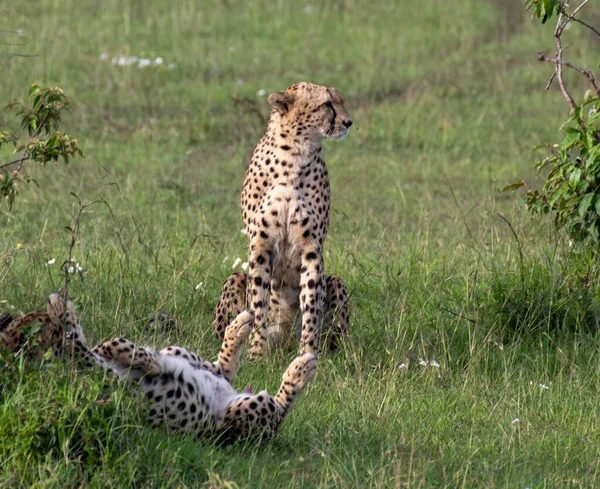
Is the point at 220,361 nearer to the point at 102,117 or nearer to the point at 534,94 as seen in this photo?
the point at 102,117

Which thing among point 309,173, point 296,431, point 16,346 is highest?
point 309,173

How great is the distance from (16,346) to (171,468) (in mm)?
681

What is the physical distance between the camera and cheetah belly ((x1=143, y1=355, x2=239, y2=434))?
12.8 ft

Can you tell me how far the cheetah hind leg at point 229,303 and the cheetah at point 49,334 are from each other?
1.58 m

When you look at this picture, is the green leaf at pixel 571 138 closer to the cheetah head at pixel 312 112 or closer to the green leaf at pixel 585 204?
the green leaf at pixel 585 204

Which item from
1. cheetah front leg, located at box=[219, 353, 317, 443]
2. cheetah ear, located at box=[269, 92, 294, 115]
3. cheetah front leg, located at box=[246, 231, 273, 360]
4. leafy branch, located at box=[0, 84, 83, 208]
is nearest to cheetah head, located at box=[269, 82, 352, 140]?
cheetah ear, located at box=[269, 92, 294, 115]

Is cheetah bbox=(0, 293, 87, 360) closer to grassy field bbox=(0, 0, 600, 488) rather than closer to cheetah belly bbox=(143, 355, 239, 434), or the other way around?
grassy field bbox=(0, 0, 600, 488)

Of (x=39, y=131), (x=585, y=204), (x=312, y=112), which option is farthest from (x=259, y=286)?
(x=585, y=204)

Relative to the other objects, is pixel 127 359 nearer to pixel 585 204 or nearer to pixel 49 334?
pixel 49 334

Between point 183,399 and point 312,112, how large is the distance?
79.3 inches

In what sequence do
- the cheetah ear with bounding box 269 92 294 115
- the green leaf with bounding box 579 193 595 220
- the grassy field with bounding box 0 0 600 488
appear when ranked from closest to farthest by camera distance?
the grassy field with bounding box 0 0 600 488
the green leaf with bounding box 579 193 595 220
the cheetah ear with bounding box 269 92 294 115

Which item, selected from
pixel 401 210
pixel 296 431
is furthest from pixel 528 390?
pixel 401 210

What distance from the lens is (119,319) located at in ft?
16.9

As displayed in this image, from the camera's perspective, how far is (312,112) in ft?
18.3
